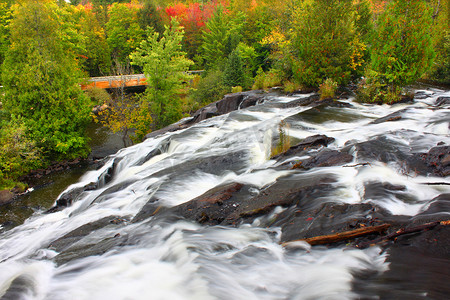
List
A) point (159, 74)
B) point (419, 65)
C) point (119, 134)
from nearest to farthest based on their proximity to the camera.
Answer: point (419, 65) → point (159, 74) → point (119, 134)

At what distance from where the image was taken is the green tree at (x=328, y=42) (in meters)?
16.8

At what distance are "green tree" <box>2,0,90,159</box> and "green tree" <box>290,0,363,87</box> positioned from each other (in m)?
13.9

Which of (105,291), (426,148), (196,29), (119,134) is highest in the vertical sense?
(196,29)

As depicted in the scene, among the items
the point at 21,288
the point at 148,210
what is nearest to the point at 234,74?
the point at 148,210

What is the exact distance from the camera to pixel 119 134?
77.9 ft

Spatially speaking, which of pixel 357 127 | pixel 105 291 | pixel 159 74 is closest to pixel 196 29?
pixel 159 74

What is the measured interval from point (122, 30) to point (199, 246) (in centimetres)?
4491

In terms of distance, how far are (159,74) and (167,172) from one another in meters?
12.8

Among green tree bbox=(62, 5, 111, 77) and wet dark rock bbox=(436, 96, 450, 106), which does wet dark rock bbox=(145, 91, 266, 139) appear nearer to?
wet dark rock bbox=(436, 96, 450, 106)

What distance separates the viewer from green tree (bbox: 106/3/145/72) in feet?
142

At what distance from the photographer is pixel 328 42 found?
16859mm

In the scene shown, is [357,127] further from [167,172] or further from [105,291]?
[105,291]

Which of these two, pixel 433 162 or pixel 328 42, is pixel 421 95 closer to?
pixel 328 42

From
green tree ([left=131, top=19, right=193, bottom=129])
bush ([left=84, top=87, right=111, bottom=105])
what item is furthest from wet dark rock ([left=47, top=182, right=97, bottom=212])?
bush ([left=84, top=87, right=111, bottom=105])
